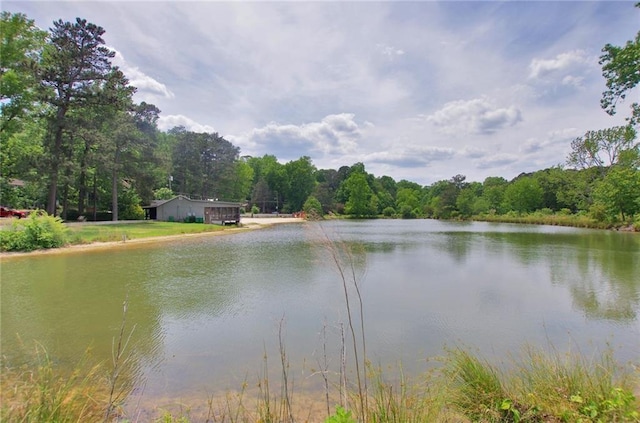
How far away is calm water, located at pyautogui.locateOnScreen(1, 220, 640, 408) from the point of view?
5.96 metres

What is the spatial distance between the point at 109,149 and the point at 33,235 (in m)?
13.4

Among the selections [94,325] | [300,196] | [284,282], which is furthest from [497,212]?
[94,325]

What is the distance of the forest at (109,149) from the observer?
61.0ft

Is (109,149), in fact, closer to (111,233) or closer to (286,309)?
(111,233)

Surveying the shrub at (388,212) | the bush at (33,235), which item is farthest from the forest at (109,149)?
the shrub at (388,212)

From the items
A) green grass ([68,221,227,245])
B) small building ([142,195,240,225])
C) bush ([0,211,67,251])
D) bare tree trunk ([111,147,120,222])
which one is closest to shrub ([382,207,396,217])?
small building ([142,195,240,225])

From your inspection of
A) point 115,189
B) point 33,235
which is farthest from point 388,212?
point 33,235

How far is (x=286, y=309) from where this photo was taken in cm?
895

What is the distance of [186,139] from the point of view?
180 ft

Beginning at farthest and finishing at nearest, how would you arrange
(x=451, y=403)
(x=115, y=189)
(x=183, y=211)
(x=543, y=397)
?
(x=183, y=211)
(x=115, y=189)
(x=451, y=403)
(x=543, y=397)

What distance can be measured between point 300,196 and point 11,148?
197 ft

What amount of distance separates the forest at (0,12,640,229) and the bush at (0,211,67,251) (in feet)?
22.3

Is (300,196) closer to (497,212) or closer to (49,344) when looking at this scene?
(497,212)

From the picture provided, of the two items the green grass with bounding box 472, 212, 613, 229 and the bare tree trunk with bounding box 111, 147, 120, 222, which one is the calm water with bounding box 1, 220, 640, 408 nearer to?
the bare tree trunk with bounding box 111, 147, 120, 222
